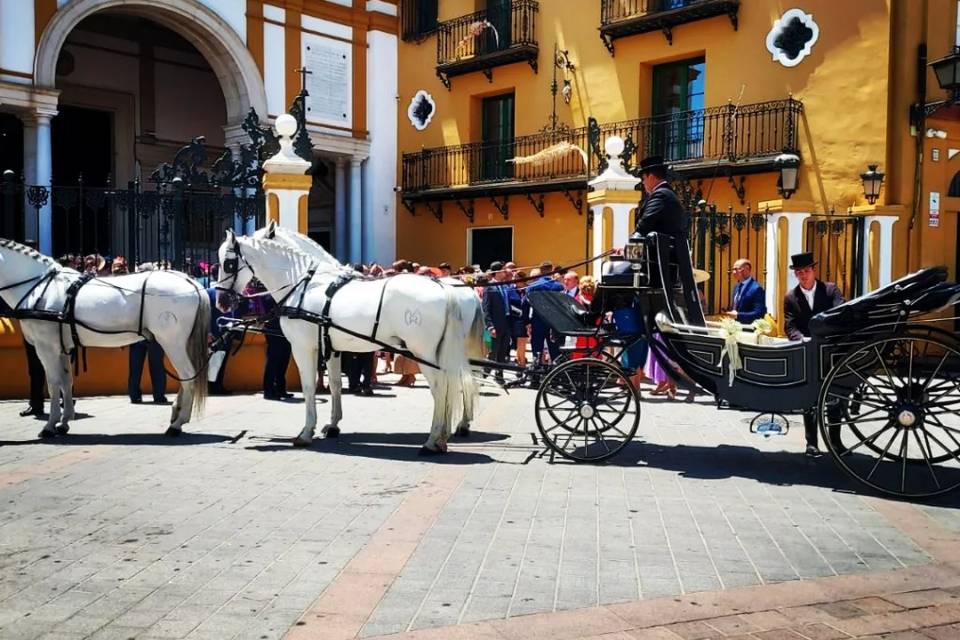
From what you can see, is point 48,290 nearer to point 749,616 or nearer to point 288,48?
point 749,616

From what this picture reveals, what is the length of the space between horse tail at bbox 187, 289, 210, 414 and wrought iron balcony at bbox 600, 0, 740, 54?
12.9 m

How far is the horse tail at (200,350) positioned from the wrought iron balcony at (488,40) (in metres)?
14.1

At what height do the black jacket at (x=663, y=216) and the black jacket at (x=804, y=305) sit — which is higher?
the black jacket at (x=663, y=216)

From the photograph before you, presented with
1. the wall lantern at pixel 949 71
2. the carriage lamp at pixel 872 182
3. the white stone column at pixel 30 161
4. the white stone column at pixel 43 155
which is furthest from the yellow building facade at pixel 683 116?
the white stone column at pixel 30 161

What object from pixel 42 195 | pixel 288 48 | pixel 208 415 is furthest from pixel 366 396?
pixel 288 48

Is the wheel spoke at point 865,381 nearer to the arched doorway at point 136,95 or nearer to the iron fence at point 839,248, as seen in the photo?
the iron fence at point 839,248

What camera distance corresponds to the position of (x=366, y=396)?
11820 mm

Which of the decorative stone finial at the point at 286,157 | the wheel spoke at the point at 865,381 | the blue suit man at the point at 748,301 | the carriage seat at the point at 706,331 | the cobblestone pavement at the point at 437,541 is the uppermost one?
the decorative stone finial at the point at 286,157

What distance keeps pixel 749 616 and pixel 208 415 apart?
7245 mm

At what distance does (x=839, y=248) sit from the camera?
1568cm

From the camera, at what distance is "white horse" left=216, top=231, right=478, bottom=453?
25.1 feet

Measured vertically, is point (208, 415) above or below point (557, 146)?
below

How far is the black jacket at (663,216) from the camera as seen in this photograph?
7102 millimetres

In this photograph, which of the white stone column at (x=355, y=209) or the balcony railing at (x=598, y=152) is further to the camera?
the white stone column at (x=355, y=209)
